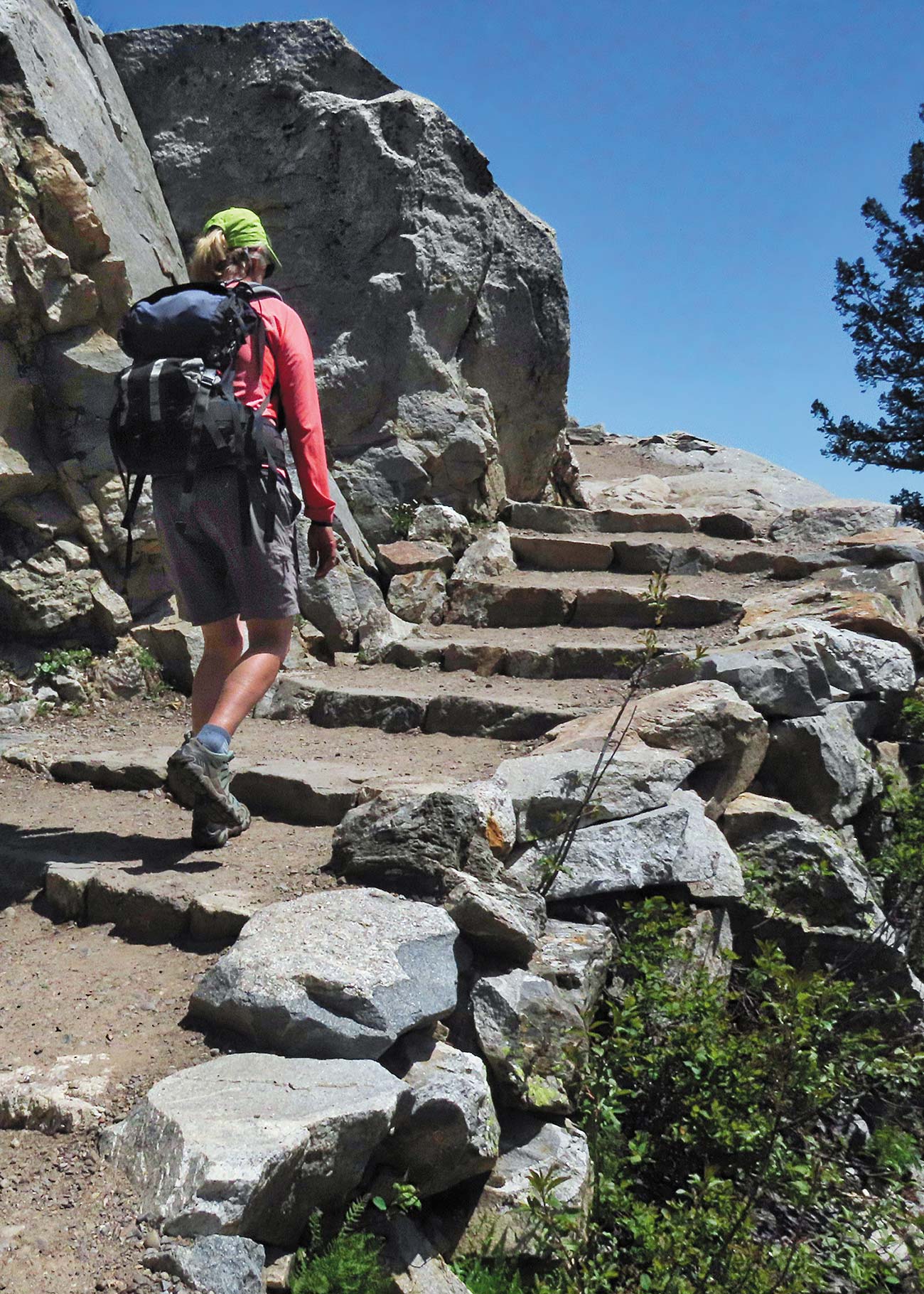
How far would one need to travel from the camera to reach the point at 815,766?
15.9 ft

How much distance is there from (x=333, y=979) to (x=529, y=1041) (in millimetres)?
652

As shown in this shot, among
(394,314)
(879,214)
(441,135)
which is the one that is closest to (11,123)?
(394,314)

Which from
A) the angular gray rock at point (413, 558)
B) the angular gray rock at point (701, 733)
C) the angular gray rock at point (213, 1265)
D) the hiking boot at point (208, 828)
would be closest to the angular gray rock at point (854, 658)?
the angular gray rock at point (701, 733)

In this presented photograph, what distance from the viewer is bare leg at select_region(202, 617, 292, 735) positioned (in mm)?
3330

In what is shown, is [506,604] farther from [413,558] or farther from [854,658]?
[854,658]

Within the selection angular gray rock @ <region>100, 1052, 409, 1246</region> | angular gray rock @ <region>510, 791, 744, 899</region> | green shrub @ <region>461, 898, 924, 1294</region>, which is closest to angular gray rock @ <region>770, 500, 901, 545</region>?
angular gray rock @ <region>510, 791, 744, 899</region>

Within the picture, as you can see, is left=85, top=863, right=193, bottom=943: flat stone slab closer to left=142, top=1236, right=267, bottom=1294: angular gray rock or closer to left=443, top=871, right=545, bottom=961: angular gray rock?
left=443, top=871, right=545, bottom=961: angular gray rock

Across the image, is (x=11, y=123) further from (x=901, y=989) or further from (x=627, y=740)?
(x=901, y=989)

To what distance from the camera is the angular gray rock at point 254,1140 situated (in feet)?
6.23

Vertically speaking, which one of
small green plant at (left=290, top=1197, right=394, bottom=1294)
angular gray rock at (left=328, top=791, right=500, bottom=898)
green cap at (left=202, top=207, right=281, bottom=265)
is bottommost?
small green plant at (left=290, top=1197, right=394, bottom=1294)

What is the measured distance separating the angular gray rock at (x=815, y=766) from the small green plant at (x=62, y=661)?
3.39 m

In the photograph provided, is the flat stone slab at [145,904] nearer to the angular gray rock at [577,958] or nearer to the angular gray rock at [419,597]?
the angular gray rock at [577,958]

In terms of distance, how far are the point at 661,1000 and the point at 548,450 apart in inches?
265

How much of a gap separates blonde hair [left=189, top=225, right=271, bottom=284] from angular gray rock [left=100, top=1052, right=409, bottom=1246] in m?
2.44
